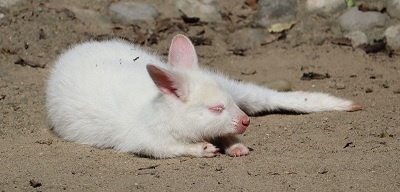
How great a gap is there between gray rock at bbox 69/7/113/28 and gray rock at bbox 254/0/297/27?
5.15 feet

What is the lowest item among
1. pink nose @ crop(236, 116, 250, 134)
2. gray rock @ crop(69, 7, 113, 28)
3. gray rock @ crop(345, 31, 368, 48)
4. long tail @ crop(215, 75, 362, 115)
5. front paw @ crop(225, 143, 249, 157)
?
front paw @ crop(225, 143, 249, 157)

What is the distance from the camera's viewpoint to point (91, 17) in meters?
8.62

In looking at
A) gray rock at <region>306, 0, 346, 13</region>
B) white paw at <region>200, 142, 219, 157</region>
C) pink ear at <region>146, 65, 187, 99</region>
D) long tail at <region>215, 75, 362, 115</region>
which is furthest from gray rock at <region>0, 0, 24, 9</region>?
white paw at <region>200, 142, 219, 157</region>

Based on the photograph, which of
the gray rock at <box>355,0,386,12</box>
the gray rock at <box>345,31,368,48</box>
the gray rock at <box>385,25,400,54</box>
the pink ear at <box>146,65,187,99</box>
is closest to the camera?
the pink ear at <box>146,65,187,99</box>

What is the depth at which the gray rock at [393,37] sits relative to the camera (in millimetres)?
8141

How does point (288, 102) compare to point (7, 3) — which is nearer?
point (288, 102)

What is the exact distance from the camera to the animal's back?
5773 millimetres

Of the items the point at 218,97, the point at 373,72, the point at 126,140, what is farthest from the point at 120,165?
the point at 373,72

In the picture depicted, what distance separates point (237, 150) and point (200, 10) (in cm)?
351

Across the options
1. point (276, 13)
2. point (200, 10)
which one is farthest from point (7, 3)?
point (276, 13)

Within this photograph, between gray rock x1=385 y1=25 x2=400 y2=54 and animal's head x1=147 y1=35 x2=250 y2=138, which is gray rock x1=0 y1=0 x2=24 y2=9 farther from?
gray rock x1=385 y1=25 x2=400 y2=54

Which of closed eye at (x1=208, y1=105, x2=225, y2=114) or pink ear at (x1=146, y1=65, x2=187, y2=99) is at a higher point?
pink ear at (x1=146, y1=65, x2=187, y2=99)

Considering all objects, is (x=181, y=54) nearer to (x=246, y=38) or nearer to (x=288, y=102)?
(x=288, y=102)

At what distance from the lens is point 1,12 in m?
8.38
